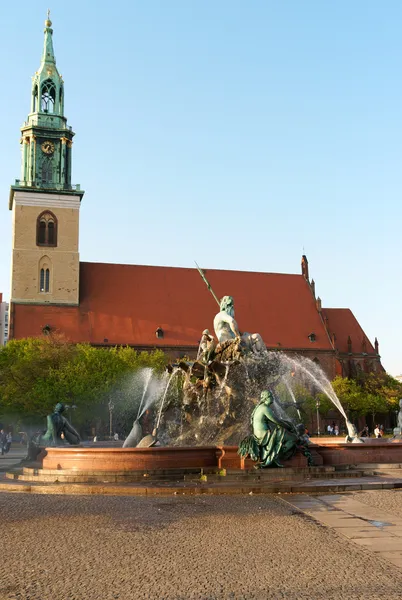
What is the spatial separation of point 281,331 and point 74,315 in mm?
21252

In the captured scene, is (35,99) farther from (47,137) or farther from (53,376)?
(53,376)

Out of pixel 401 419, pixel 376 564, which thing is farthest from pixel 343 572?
pixel 401 419

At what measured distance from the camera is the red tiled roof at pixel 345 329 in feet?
253

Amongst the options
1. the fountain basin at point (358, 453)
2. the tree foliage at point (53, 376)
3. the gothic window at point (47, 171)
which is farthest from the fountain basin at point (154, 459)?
the gothic window at point (47, 171)

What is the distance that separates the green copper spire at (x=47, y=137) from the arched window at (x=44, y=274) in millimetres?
6922

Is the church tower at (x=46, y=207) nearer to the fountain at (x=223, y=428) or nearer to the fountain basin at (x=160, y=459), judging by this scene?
the fountain at (x=223, y=428)

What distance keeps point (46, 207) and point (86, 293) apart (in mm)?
9208

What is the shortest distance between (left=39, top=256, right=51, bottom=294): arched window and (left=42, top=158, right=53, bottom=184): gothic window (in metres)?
7.67

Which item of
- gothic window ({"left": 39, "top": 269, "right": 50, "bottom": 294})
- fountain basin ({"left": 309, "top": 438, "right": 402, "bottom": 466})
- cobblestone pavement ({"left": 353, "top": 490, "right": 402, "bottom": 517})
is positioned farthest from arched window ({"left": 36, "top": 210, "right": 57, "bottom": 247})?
cobblestone pavement ({"left": 353, "top": 490, "right": 402, "bottom": 517})

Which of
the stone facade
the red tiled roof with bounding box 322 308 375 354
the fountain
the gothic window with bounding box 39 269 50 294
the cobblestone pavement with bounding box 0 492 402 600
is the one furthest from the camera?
the red tiled roof with bounding box 322 308 375 354

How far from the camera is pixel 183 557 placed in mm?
7828

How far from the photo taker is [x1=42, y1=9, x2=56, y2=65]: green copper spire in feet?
223

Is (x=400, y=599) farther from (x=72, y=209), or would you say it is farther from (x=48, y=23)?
(x=48, y=23)

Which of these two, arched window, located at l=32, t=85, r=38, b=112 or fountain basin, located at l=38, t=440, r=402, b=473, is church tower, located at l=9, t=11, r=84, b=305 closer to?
arched window, located at l=32, t=85, r=38, b=112
